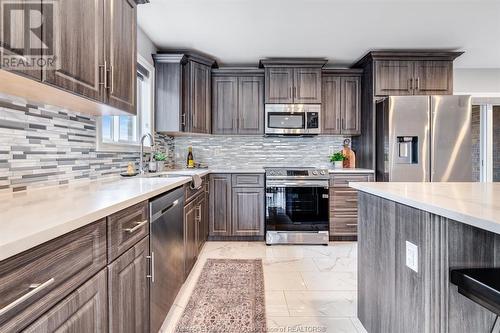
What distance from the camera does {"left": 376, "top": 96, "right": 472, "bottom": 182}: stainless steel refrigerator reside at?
3.40 metres

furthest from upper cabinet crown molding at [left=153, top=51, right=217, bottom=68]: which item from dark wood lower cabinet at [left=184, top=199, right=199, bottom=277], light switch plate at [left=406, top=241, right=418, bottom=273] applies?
light switch plate at [left=406, top=241, right=418, bottom=273]

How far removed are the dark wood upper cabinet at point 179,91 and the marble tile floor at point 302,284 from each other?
1582 millimetres

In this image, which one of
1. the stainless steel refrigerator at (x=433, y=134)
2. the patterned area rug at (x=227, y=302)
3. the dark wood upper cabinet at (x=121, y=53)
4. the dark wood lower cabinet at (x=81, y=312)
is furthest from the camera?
the stainless steel refrigerator at (x=433, y=134)

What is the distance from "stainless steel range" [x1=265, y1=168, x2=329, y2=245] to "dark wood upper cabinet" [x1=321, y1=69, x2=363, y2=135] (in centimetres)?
85

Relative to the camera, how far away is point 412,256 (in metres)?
1.22

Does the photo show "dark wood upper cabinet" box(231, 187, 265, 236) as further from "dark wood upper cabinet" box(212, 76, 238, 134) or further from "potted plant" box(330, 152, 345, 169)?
"potted plant" box(330, 152, 345, 169)

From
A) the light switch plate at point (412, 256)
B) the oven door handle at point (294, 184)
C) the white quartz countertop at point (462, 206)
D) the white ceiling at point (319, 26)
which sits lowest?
the light switch plate at point (412, 256)

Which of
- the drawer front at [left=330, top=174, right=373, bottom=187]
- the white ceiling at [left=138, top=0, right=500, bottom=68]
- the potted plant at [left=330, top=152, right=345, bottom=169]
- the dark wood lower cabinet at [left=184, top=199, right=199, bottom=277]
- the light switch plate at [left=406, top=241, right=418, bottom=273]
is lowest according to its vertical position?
the dark wood lower cabinet at [left=184, top=199, right=199, bottom=277]

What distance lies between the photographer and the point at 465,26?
3002 millimetres

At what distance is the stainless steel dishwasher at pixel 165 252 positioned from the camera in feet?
5.07

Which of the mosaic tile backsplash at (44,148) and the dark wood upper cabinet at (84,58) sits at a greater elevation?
the dark wood upper cabinet at (84,58)

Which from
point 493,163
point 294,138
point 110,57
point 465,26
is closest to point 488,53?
point 465,26

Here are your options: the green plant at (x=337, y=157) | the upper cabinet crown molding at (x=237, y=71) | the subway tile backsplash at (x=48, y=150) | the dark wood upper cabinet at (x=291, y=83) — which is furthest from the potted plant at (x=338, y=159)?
the subway tile backsplash at (x=48, y=150)

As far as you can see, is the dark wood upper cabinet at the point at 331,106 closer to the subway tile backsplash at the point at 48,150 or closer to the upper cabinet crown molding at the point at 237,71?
the upper cabinet crown molding at the point at 237,71
